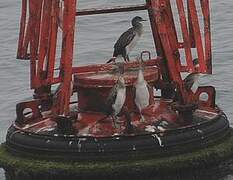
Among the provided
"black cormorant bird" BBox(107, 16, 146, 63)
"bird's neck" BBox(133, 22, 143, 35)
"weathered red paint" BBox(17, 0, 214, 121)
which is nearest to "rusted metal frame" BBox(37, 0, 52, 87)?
"weathered red paint" BBox(17, 0, 214, 121)

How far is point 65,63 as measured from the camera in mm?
9703

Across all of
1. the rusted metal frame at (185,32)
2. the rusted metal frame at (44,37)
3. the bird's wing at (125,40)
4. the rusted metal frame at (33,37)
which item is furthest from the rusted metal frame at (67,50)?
the rusted metal frame at (185,32)

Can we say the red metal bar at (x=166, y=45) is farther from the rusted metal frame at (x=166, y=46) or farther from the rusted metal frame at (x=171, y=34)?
the rusted metal frame at (x=171, y=34)

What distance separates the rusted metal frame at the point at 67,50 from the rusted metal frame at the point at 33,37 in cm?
86

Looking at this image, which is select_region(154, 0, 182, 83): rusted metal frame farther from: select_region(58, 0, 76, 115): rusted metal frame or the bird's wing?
select_region(58, 0, 76, 115): rusted metal frame

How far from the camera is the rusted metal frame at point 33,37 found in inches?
414

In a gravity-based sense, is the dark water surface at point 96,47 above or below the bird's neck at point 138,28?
below

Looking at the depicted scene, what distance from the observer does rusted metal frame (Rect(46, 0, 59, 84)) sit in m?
10.0

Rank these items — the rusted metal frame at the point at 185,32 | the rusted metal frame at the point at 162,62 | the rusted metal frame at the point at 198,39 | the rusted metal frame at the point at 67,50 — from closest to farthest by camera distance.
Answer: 1. the rusted metal frame at the point at 67,50
2. the rusted metal frame at the point at 185,32
3. the rusted metal frame at the point at 198,39
4. the rusted metal frame at the point at 162,62

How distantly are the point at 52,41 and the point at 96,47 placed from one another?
15.2m

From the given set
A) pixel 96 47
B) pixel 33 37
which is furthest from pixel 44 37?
pixel 96 47

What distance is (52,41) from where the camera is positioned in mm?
10039

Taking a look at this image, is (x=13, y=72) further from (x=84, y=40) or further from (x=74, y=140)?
(x=74, y=140)

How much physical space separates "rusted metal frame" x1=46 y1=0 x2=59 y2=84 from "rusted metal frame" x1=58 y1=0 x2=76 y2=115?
0.31 m
